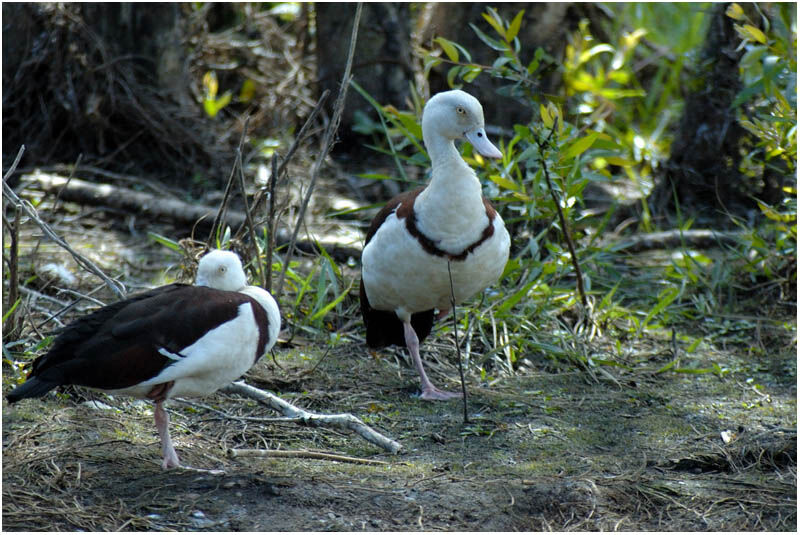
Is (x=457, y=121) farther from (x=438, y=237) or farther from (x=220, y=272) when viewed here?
(x=220, y=272)

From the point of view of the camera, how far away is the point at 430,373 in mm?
4770

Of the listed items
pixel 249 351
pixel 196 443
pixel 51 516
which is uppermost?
pixel 249 351

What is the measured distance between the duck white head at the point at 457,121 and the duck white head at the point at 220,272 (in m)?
1.21

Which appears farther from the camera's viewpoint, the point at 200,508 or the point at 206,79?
the point at 206,79

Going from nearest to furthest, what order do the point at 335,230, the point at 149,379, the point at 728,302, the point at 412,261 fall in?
1. the point at 149,379
2. the point at 412,261
3. the point at 728,302
4. the point at 335,230

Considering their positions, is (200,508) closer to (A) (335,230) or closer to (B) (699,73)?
(A) (335,230)

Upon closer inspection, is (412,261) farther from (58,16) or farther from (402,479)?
(58,16)

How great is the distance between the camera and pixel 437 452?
3.77 meters

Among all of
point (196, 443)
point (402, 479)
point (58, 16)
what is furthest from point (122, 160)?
point (402, 479)

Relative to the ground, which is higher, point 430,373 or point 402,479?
point 402,479

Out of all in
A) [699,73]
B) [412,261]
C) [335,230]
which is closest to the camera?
[412,261]

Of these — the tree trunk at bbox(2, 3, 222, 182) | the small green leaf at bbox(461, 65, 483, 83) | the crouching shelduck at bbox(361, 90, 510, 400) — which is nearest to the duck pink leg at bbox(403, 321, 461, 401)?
the crouching shelduck at bbox(361, 90, 510, 400)

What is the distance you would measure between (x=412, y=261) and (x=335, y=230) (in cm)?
207

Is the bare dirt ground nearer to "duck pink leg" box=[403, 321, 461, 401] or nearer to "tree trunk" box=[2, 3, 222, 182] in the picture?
"duck pink leg" box=[403, 321, 461, 401]
